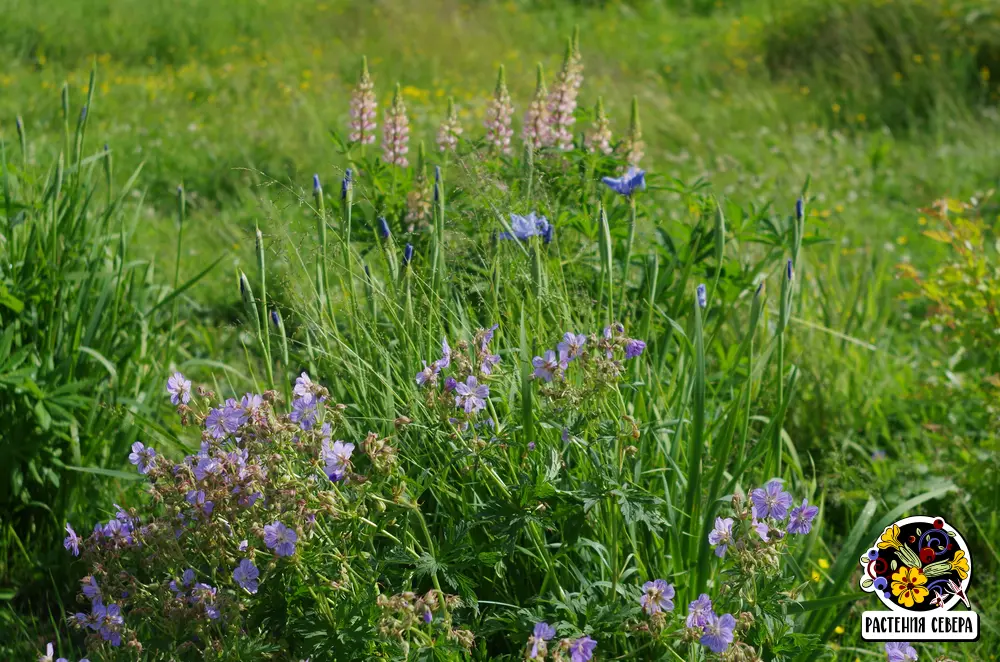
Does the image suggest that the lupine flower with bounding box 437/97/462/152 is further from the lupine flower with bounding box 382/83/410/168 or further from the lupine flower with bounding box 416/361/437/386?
the lupine flower with bounding box 416/361/437/386

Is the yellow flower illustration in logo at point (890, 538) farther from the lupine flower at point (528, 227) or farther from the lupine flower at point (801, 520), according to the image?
the lupine flower at point (528, 227)

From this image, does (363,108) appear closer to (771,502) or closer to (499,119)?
(499,119)

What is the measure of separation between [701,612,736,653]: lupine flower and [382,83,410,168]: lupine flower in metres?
1.56

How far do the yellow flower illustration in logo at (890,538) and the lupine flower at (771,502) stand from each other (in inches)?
18.4

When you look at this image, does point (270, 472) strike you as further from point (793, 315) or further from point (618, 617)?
point (793, 315)

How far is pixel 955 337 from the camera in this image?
2.82 m

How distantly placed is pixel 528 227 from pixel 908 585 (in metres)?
1.05

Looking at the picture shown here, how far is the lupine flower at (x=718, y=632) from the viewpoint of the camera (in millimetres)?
1478

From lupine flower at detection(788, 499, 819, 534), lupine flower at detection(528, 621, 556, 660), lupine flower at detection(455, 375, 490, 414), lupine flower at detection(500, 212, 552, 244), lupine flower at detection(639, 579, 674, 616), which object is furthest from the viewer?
lupine flower at detection(500, 212, 552, 244)

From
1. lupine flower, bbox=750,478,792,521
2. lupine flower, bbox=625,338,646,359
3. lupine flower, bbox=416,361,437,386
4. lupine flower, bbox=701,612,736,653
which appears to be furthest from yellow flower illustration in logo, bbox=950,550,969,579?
lupine flower, bbox=416,361,437,386

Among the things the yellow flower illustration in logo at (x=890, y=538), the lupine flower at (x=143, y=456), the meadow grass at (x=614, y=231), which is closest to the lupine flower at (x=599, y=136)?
the meadow grass at (x=614, y=231)

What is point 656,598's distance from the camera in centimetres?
148

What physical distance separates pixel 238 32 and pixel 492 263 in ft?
26.9

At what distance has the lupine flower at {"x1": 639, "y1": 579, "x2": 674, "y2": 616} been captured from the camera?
1.47m
